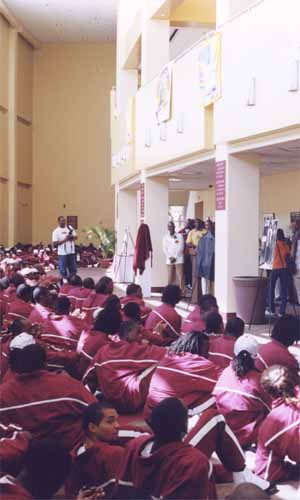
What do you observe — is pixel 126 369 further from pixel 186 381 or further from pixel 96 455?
pixel 96 455

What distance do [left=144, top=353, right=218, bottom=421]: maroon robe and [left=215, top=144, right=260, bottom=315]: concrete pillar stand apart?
21.4ft

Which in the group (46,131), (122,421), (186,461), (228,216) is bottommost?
(122,421)

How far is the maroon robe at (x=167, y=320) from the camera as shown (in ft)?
28.8

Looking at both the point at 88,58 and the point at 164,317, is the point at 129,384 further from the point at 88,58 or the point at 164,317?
the point at 88,58

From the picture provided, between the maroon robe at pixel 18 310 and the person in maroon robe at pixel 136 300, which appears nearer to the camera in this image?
the maroon robe at pixel 18 310

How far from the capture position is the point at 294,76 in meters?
10.1

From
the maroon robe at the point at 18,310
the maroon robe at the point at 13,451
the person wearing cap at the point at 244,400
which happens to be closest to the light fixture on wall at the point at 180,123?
the maroon robe at the point at 18,310

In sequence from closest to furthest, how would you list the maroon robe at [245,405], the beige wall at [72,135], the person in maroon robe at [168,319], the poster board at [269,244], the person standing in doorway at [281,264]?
the maroon robe at [245,405], the person in maroon robe at [168,319], the poster board at [269,244], the person standing in doorway at [281,264], the beige wall at [72,135]

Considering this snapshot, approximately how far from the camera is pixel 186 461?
146 inches

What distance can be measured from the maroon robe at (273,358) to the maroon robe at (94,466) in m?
2.11

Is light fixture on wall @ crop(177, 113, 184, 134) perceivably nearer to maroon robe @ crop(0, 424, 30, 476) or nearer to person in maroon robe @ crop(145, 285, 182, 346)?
person in maroon robe @ crop(145, 285, 182, 346)

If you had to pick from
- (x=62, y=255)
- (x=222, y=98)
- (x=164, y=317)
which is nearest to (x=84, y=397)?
(x=164, y=317)

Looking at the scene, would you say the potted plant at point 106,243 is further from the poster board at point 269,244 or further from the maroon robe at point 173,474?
the maroon robe at point 173,474

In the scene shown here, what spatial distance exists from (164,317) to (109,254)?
20696 millimetres
